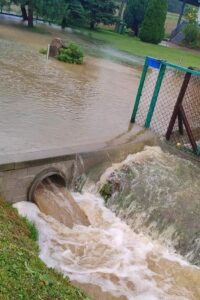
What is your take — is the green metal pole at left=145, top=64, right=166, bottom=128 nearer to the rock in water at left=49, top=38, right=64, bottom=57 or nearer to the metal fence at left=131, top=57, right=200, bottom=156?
the metal fence at left=131, top=57, right=200, bottom=156

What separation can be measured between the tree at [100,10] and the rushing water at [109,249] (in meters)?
25.6

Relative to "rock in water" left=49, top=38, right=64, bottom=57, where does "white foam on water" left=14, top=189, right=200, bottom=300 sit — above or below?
below

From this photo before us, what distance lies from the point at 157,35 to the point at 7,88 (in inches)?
978

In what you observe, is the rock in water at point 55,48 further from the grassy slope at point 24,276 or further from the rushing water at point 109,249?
the grassy slope at point 24,276

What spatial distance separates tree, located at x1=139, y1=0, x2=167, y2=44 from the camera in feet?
103

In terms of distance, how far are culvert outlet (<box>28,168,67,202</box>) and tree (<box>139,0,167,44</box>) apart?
27.5 metres

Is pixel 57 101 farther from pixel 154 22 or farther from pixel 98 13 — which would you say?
pixel 154 22

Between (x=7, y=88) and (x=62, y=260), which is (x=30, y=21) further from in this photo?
(x=62, y=260)

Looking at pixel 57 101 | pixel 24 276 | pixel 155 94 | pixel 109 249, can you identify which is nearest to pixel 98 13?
pixel 57 101

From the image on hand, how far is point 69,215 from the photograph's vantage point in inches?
240

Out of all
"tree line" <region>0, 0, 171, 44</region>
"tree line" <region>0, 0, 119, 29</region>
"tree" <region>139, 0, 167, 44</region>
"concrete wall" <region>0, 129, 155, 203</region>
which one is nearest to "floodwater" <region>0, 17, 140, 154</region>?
"concrete wall" <region>0, 129, 155, 203</region>

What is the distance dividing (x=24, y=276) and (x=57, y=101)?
6384 mm

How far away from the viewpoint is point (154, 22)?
32500 millimetres

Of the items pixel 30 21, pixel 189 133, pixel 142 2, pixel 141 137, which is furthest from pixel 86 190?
pixel 142 2
